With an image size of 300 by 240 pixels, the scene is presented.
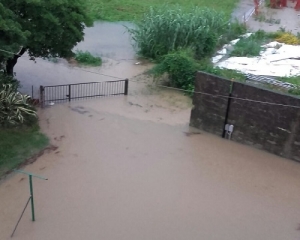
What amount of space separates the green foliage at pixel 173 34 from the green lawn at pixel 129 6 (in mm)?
5786

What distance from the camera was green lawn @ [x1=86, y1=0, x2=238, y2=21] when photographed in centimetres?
2445

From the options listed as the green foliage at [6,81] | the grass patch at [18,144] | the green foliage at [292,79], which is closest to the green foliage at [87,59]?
the green foliage at [6,81]

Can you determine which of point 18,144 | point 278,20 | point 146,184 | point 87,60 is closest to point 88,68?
point 87,60

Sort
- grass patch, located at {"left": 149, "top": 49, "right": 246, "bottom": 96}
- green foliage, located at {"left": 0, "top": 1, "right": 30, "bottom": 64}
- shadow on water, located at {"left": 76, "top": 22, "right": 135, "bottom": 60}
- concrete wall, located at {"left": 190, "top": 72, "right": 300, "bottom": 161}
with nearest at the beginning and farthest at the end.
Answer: green foliage, located at {"left": 0, "top": 1, "right": 30, "bottom": 64}
concrete wall, located at {"left": 190, "top": 72, "right": 300, "bottom": 161}
grass patch, located at {"left": 149, "top": 49, "right": 246, "bottom": 96}
shadow on water, located at {"left": 76, "top": 22, "right": 135, "bottom": 60}

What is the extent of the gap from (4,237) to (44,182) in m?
1.87

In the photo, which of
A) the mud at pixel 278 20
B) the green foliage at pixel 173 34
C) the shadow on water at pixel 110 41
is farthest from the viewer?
the mud at pixel 278 20

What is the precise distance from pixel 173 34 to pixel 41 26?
586cm

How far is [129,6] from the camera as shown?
2628 centimetres

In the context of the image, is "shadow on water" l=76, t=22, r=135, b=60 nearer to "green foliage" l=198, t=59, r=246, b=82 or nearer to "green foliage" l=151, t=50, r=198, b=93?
"green foliage" l=151, t=50, r=198, b=93

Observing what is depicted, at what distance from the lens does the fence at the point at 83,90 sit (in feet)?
49.4

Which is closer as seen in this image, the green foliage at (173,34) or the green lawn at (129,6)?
the green foliage at (173,34)

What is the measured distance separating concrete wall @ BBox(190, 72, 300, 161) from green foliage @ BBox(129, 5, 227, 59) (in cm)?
449

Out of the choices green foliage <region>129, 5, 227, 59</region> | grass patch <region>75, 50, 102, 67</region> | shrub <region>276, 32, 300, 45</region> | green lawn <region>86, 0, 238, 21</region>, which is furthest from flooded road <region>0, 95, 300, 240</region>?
green lawn <region>86, 0, 238, 21</region>

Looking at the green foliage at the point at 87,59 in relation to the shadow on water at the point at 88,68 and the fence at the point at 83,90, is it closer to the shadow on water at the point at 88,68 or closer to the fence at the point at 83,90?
the shadow on water at the point at 88,68
